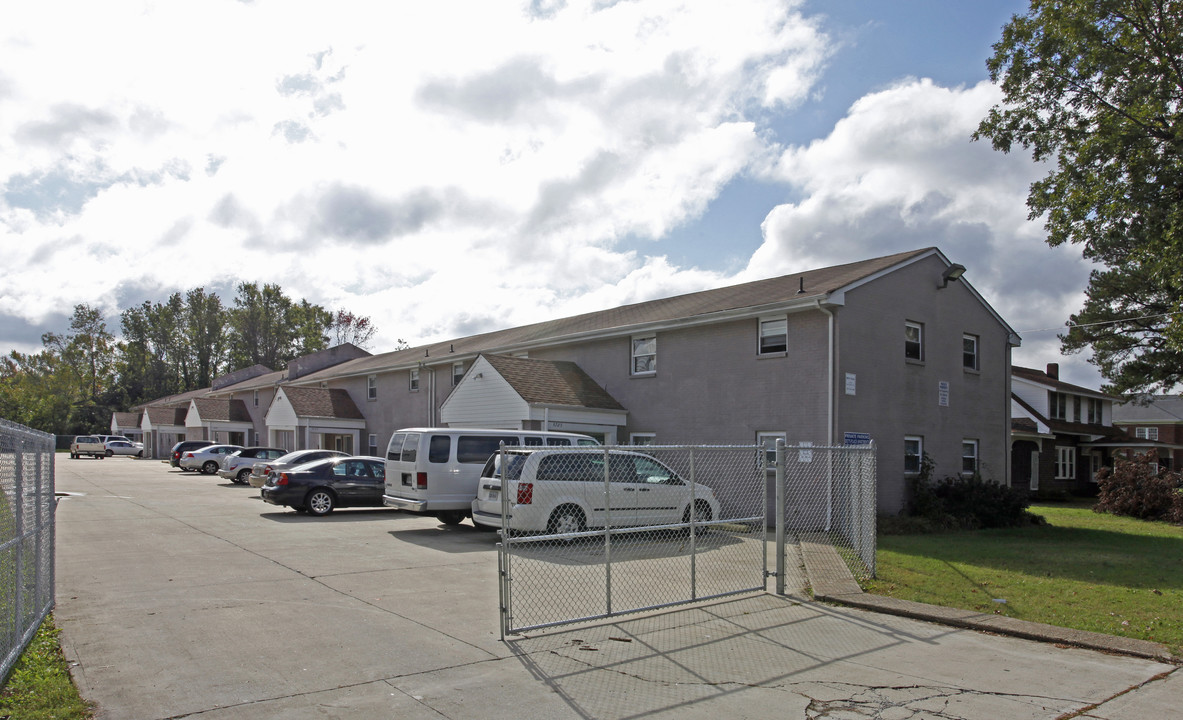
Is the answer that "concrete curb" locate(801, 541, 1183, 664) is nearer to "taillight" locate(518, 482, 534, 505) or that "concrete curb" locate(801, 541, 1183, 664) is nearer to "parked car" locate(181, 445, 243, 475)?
"taillight" locate(518, 482, 534, 505)

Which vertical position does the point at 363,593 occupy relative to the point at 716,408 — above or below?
below

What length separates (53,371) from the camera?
301 feet

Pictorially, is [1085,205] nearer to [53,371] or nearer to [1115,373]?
[1115,373]

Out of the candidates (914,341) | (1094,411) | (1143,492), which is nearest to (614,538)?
(914,341)

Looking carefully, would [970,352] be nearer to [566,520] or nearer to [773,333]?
[773,333]

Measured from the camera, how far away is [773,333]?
1828cm

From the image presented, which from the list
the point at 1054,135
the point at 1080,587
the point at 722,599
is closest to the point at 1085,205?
the point at 1054,135

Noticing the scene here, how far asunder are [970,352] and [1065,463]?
1766cm

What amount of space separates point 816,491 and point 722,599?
8.79 meters

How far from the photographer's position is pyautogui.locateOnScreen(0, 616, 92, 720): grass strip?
5.17 metres

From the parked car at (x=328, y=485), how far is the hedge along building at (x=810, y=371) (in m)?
3.58

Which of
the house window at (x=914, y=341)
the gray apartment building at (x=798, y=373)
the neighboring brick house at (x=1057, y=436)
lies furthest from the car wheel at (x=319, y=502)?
the neighboring brick house at (x=1057, y=436)

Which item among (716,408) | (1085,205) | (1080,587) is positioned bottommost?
(1080,587)

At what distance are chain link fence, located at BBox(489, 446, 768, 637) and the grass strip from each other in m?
3.87
